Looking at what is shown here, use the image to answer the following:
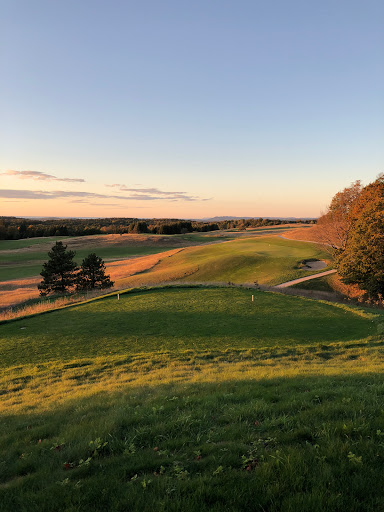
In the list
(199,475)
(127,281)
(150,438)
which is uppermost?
(199,475)

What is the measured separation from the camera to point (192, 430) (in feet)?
19.3

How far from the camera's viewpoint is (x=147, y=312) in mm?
23922

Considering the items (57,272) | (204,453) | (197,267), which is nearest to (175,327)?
(204,453)

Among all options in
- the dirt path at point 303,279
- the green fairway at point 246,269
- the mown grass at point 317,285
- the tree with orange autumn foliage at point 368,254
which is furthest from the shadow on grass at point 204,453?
the green fairway at point 246,269

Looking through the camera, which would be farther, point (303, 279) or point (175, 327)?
point (303, 279)

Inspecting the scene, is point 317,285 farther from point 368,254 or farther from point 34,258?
point 34,258

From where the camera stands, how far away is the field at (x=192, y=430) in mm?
4000

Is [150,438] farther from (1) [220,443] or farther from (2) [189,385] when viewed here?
(2) [189,385]

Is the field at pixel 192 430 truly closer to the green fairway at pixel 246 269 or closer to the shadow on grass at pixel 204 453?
the shadow on grass at pixel 204 453

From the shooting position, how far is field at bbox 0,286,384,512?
400 centimetres

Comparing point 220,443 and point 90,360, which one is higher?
point 220,443

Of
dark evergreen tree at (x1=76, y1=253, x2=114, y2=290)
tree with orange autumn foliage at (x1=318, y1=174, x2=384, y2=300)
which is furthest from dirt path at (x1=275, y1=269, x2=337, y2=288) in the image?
dark evergreen tree at (x1=76, y1=253, x2=114, y2=290)

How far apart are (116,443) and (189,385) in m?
4.21

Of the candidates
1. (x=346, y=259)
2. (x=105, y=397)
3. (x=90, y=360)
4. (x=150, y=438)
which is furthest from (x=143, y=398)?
(x=346, y=259)
